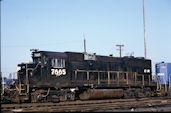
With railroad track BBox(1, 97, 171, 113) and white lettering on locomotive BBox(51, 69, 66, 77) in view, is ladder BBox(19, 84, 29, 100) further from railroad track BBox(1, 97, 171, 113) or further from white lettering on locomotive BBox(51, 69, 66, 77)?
white lettering on locomotive BBox(51, 69, 66, 77)

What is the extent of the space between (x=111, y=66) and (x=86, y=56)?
254cm

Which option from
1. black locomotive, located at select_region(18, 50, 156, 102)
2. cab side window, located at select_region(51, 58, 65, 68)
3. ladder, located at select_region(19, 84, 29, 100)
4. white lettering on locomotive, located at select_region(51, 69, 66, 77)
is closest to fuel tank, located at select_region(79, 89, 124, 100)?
black locomotive, located at select_region(18, 50, 156, 102)

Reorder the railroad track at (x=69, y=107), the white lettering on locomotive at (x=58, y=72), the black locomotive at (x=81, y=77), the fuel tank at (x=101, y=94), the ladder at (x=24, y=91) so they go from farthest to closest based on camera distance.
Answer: the fuel tank at (x=101, y=94) → the white lettering on locomotive at (x=58, y=72) → the black locomotive at (x=81, y=77) → the ladder at (x=24, y=91) → the railroad track at (x=69, y=107)

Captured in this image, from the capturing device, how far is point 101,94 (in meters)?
19.3

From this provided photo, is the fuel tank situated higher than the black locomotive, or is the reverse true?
the black locomotive

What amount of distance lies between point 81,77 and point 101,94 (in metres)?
2.06

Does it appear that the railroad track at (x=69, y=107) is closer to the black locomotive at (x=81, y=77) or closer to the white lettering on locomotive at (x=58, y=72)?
the black locomotive at (x=81, y=77)

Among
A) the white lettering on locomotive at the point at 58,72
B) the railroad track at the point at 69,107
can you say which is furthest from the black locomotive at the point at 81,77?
the railroad track at the point at 69,107

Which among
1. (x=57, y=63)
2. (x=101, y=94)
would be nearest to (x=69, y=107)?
(x=57, y=63)

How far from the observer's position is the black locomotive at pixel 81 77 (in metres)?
16.7

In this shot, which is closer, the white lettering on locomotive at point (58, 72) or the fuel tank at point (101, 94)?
the white lettering on locomotive at point (58, 72)

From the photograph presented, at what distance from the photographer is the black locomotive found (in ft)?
54.7

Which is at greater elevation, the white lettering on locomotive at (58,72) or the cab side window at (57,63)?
the cab side window at (57,63)

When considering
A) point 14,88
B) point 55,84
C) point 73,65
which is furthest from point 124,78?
point 14,88
